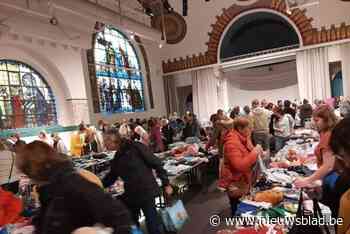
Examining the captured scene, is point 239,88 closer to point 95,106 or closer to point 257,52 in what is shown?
point 257,52

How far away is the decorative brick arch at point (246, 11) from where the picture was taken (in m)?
12.4

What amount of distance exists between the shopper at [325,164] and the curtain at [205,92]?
38.4ft

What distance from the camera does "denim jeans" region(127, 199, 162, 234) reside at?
3432 mm

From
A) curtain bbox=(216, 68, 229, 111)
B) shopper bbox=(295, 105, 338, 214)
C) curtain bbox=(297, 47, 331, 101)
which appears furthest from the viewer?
curtain bbox=(216, 68, 229, 111)

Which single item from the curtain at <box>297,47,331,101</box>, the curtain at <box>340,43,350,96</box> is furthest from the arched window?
the curtain at <box>340,43,350,96</box>

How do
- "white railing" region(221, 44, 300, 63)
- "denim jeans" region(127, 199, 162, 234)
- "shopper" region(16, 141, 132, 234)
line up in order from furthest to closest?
"white railing" region(221, 44, 300, 63)
"denim jeans" region(127, 199, 162, 234)
"shopper" region(16, 141, 132, 234)

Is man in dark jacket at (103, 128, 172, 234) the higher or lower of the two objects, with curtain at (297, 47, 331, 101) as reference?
lower

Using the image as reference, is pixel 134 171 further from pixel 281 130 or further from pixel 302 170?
pixel 281 130

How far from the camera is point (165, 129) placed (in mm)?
10344

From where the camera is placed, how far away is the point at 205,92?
577 inches

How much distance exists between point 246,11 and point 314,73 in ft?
11.5

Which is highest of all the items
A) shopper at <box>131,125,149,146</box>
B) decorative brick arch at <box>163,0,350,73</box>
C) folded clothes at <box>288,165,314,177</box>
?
decorative brick arch at <box>163,0,350,73</box>

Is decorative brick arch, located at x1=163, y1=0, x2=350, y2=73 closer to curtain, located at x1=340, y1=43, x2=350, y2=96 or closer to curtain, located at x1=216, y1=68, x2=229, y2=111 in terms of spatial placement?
curtain, located at x1=340, y1=43, x2=350, y2=96

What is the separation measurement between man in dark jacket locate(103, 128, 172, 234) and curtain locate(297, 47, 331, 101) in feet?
34.9
